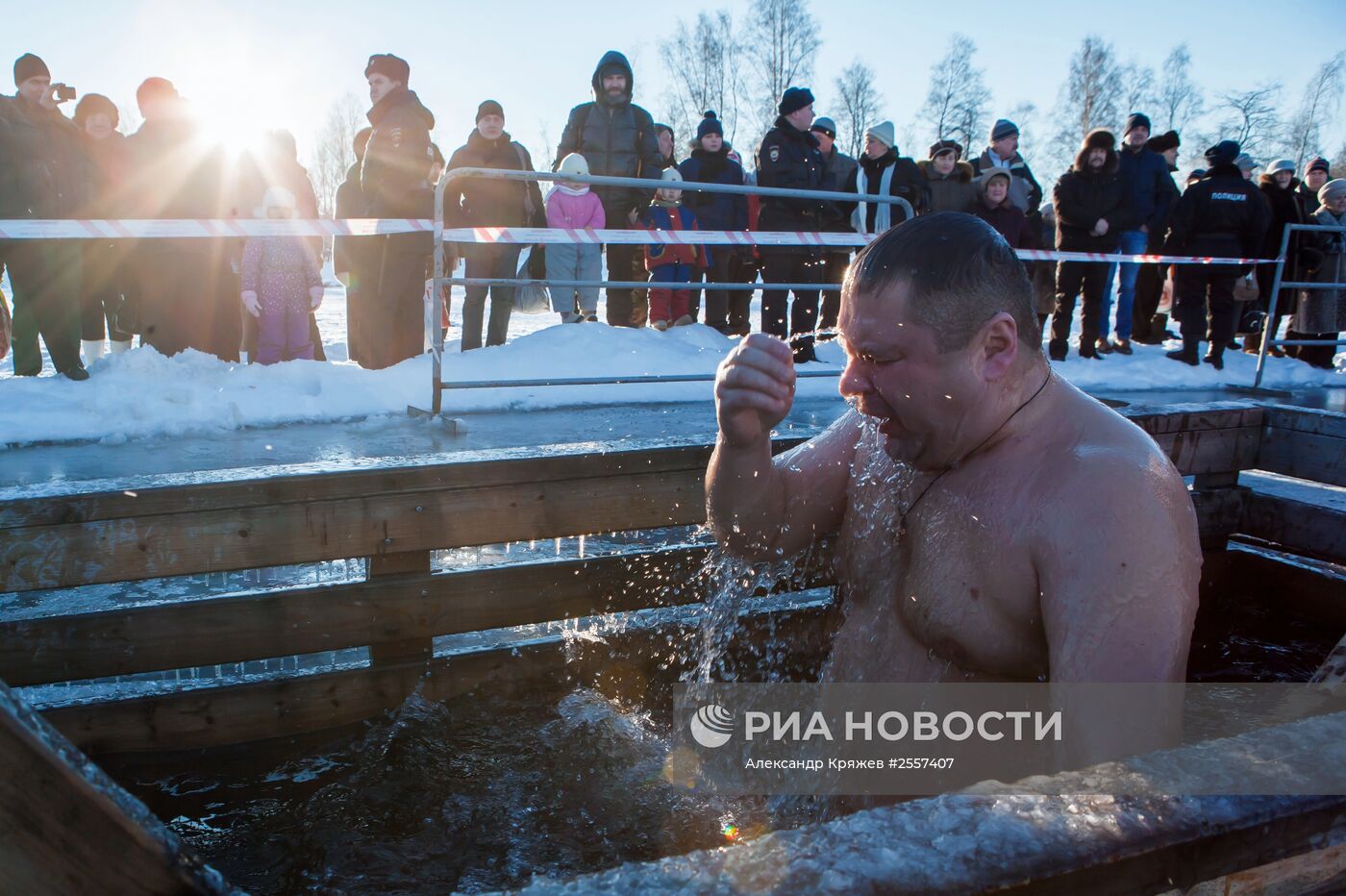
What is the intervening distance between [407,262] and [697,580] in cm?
519

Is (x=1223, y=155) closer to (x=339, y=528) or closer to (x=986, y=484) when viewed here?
(x=986, y=484)

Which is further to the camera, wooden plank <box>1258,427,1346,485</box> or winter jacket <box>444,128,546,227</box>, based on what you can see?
winter jacket <box>444,128,546,227</box>

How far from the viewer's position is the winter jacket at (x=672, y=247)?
10.3 m

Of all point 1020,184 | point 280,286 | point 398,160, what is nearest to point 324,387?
point 280,286

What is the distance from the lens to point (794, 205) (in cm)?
912

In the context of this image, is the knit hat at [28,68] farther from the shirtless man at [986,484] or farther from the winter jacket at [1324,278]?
the winter jacket at [1324,278]

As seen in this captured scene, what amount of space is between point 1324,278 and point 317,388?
1089 centimetres

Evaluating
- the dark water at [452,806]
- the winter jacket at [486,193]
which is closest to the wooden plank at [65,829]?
the dark water at [452,806]

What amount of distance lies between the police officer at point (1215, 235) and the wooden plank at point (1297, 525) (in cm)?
753

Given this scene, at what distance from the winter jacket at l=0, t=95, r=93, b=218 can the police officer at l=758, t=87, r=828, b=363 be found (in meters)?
5.35

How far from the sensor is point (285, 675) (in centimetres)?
314

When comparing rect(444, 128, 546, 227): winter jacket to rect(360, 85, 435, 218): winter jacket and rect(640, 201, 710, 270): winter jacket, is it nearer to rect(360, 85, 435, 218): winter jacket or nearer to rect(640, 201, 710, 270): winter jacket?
rect(360, 85, 435, 218): winter jacket

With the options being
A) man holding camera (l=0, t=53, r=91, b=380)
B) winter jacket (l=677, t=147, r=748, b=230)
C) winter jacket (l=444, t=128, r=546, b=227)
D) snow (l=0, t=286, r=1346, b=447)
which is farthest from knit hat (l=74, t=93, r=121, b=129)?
winter jacket (l=677, t=147, r=748, b=230)

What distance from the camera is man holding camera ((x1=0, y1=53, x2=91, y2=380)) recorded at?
6.88m
